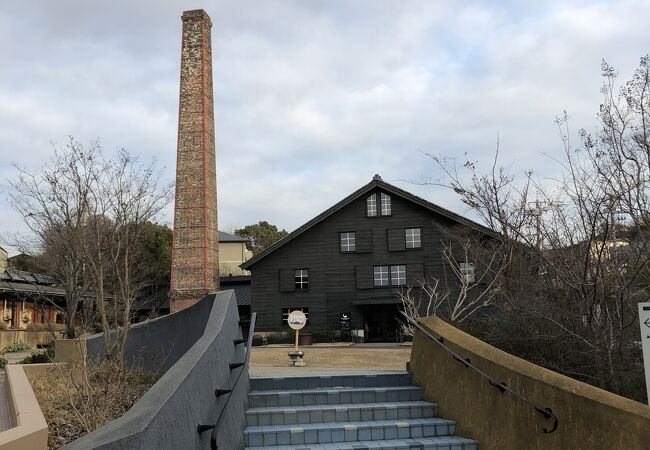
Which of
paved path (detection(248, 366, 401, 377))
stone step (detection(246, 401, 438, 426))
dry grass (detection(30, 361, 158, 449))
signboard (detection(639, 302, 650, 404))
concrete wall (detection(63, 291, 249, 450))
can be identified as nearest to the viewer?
concrete wall (detection(63, 291, 249, 450))

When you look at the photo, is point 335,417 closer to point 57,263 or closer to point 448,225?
point 57,263

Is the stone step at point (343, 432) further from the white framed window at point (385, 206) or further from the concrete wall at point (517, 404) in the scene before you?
the white framed window at point (385, 206)

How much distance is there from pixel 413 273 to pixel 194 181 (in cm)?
1240

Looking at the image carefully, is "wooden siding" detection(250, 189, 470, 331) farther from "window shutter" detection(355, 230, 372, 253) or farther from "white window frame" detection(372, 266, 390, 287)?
"white window frame" detection(372, 266, 390, 287)

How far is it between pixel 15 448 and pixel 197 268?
22.3 m

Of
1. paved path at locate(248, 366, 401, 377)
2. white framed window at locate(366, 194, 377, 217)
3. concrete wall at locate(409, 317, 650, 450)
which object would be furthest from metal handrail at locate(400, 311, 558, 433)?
white framed window at locate(366, 194, 377, 217)

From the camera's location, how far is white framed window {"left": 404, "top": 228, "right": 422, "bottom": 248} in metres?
30.2

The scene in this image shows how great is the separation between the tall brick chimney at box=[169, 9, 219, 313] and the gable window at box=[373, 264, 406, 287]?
9152 mm

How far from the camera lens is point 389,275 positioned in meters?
30.6

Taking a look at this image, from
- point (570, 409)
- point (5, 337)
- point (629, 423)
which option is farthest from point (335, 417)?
point (5, 337)

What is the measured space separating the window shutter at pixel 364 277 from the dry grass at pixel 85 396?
2273 cm

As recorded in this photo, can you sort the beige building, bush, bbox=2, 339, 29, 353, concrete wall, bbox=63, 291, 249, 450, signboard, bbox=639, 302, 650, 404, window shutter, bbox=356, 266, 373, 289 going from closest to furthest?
concrete wall, bbox=63, 291, 249, 450
signboard, bbox=639, 302, 650, 404
bush, bbox=2, 339, 29, 353
window shutter, bbox=356, 266, 373, 289
the beige building

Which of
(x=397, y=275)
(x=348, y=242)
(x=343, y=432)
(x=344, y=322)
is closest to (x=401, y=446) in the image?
(x=343, y=432)

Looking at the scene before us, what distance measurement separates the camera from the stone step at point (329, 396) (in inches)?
256
